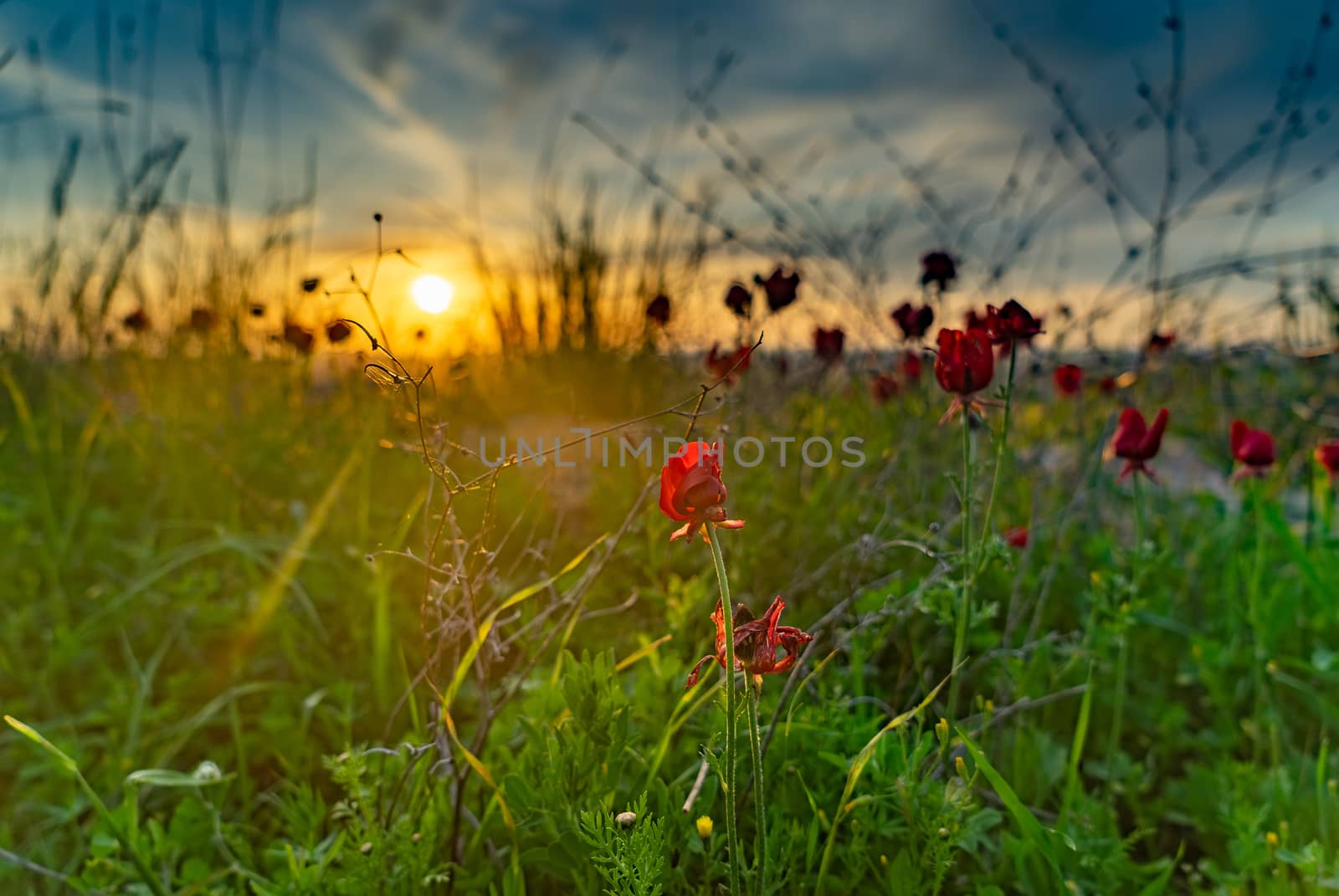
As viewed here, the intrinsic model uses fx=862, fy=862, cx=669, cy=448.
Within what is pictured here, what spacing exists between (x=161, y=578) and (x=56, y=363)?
214 cm

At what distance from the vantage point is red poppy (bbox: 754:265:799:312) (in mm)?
2395

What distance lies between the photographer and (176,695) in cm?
231

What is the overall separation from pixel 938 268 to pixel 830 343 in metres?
0.59

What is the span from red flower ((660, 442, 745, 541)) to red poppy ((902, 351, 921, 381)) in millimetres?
2139

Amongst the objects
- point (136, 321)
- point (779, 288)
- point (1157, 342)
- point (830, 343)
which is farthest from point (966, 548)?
point (136, 321)

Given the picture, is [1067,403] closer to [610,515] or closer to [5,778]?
[610,515]

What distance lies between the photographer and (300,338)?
10.6ft

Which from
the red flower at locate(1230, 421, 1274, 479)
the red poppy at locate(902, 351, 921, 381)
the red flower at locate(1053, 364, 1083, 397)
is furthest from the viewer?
the red poppy at locate(902, 351, 921, 381)

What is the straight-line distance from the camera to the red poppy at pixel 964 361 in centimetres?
135

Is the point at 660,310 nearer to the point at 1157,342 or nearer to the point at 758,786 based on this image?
the point at 1157,342

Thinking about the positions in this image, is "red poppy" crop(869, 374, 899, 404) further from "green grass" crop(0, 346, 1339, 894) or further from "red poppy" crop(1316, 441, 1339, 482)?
"red poppy" crop(1316, 441, 1339, 482)

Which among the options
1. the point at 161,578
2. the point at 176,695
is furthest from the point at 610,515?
the point at 161,578

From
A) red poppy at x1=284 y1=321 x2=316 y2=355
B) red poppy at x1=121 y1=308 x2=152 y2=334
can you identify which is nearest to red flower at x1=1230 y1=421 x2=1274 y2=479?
red poppy at x1=284 y1=321 x2=316 y2=355

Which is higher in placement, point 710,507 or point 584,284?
point 584,284
